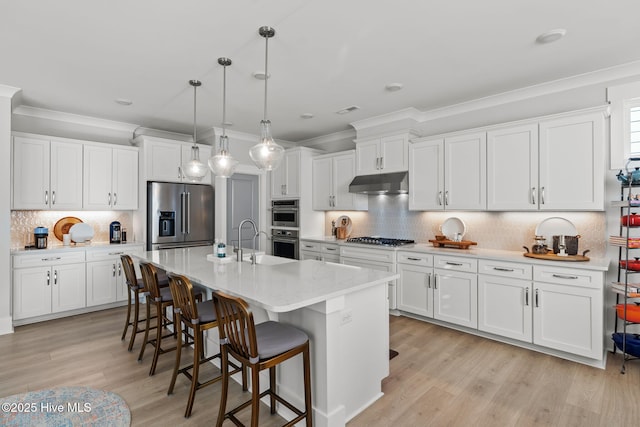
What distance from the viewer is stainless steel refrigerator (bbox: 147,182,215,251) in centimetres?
484

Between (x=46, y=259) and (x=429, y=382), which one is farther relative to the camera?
(x=46, y=259)

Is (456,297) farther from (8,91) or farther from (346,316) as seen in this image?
(8,91)

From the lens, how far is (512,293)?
3314 mm

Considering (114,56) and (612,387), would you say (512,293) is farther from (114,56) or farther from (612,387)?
(114,56)

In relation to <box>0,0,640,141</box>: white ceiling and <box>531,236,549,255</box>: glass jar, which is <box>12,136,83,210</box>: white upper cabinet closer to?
<box>0,0,640,141</box>: white ceiling

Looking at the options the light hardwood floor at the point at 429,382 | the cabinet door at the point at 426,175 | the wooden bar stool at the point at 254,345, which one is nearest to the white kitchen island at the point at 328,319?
the wooden bar stool at the point at 254,345

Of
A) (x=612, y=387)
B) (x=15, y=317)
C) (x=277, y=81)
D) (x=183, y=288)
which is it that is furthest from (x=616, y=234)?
(x=15, y=317)

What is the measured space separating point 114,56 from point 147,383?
2790 mm

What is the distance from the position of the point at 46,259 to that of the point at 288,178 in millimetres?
3538

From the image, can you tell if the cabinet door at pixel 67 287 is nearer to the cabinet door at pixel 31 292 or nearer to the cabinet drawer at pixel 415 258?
the cabinet door at pixel 31 292

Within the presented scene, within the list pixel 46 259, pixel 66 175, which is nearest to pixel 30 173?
pixel 66 175

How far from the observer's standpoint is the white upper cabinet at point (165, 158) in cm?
491

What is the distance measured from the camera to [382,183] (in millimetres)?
4555

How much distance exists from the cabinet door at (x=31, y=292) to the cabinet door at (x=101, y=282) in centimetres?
43
